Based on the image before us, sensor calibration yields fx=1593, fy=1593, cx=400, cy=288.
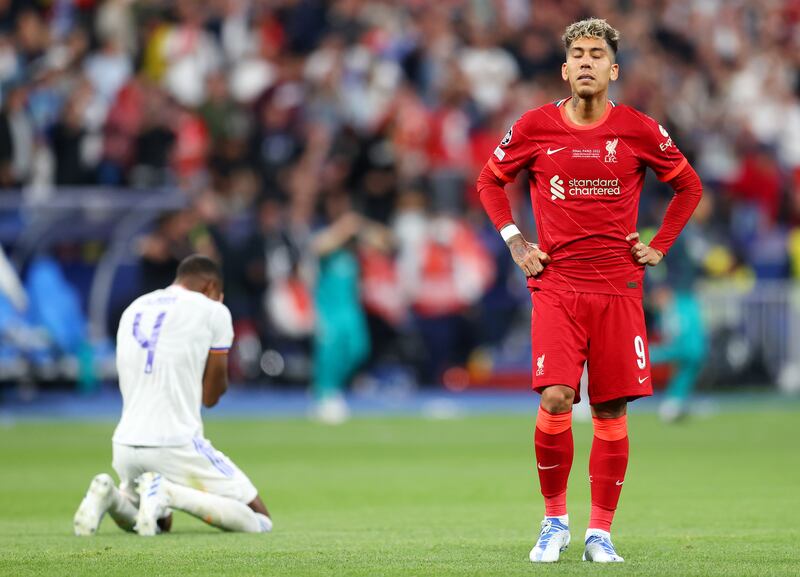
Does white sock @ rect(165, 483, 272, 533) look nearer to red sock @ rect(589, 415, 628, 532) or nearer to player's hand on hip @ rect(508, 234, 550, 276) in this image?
red sock @ rect(589, 415, 628, 532)

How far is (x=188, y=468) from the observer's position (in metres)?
9.53

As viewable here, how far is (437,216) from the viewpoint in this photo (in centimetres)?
2403

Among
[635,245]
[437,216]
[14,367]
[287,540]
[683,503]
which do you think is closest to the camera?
[635,245]

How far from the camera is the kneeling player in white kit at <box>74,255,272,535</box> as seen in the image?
30.7 ft

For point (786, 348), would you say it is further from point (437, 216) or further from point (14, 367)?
point (14, 367)

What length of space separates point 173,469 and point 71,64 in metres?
14.0

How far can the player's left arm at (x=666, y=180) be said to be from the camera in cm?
802

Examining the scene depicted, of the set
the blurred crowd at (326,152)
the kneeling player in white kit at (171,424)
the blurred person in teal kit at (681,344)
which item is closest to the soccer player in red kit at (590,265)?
the kneeling player in white kit at (171,424)

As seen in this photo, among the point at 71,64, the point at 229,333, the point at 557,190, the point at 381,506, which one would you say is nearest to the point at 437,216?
the point at 71,64

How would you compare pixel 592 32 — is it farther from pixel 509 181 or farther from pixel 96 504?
pixel 96 504

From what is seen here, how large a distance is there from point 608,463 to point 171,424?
2783 millimetres

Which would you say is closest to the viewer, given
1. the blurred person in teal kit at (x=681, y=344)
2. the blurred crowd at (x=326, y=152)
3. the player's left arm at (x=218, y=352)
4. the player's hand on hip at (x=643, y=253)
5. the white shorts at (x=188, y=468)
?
the player's hand on hip at (x=643, y=253)

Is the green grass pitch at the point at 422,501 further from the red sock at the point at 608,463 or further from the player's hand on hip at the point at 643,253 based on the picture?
the player's hand on hip at the point at 643,253

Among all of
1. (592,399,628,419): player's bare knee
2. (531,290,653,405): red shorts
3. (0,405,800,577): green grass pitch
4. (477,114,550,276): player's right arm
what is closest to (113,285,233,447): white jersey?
(0,405,800,577): green grass pitch
